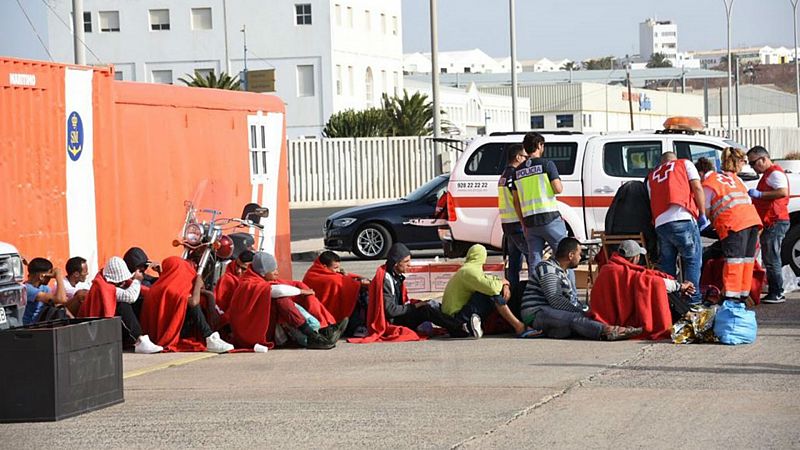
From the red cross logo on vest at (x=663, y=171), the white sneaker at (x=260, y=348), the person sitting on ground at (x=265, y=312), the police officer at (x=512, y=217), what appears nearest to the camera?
the white sneaker at (x=260, y=348)

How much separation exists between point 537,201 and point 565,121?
268ft

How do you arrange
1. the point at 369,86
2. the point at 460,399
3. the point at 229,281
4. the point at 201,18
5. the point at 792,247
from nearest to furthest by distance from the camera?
1. the point at 460,399
2. the point at 229,281
3. the point at 792,247
4. the point at 201,18
5. the point at 369,86

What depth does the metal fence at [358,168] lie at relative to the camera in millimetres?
50250

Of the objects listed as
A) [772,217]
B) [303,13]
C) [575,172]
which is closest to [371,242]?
[575,172]

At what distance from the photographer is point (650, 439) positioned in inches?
325

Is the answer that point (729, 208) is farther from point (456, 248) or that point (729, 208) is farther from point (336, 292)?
point (456, 248)

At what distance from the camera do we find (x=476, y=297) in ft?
44.1

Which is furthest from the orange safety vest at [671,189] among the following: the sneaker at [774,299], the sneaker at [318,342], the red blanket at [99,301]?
the red blanket at [99,301]

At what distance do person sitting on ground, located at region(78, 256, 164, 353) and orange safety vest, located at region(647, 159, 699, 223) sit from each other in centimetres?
524

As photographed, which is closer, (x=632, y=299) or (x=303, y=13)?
(x=632, y=299)

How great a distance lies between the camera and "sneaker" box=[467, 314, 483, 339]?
13352 mm

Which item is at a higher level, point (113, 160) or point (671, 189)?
point (113, 160)

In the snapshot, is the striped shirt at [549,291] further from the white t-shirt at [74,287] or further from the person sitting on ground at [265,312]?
the white t-shirt at [74,287]

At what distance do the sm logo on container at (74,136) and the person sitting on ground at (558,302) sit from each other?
16.5ft
